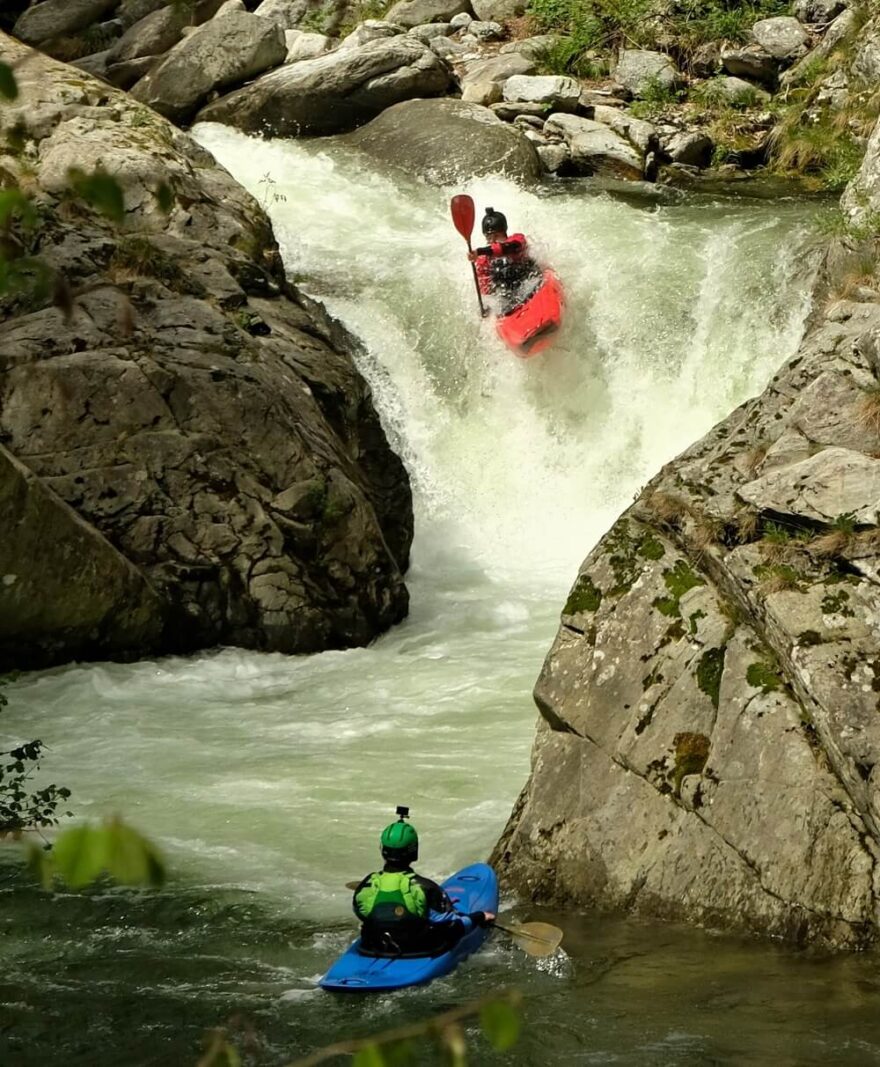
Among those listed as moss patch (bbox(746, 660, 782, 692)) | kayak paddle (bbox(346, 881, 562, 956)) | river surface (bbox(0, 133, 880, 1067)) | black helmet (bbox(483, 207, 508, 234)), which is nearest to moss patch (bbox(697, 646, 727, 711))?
moss patch (bbox(746, 660, 782, 692))

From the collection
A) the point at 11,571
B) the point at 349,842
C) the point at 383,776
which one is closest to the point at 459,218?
the point at 11,571

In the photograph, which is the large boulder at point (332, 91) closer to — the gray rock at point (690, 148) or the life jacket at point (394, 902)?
the gray rock at point (690, 148)

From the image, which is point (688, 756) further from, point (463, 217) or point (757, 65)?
point (757, 65)

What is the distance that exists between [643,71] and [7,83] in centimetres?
1677

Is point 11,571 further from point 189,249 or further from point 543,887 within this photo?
point 543,887

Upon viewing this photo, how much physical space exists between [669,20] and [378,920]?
598 inches

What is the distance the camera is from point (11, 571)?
8711 millimetres

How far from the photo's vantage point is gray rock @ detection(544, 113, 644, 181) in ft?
51.2

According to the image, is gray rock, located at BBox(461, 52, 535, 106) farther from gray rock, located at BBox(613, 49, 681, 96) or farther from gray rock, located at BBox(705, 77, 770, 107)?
gray rock, located at BBox(705, 77, 770, 107)

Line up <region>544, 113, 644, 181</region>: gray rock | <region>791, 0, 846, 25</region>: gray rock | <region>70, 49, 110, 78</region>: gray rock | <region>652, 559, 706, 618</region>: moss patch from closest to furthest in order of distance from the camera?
1. <region>652, 559, 706, 618</region>: moss patch
2. <region>544, 113, 644, 181</region>: gray rock
3. <region>791, 0, 846, 25</region>: gray rock
4. <region>70, 49, 110, 78</region>: gray rock

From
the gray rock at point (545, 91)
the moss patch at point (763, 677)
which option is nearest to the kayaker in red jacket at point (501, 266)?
the gray rock at point (545, 91)

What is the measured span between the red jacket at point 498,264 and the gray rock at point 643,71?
5.22m

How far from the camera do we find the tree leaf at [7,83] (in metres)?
1.34

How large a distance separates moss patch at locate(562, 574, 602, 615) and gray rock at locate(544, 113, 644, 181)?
10.2 meters
